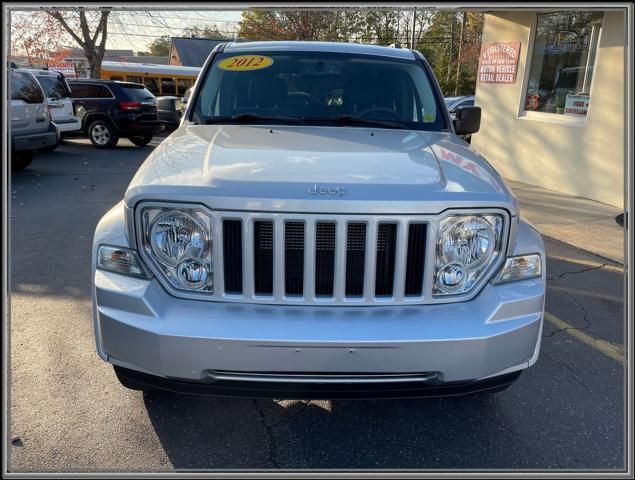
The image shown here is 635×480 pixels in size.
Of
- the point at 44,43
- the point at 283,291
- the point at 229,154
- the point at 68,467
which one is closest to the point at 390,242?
the point at 283,291

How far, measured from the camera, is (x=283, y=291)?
85.4 inches

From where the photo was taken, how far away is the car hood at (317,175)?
2.09 metres

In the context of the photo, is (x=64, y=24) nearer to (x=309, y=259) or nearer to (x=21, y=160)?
(x=21, y=160)

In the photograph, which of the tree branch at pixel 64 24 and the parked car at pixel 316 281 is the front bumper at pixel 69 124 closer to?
the tree branch at pixel 64 24

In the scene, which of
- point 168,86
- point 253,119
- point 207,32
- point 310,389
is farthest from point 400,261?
point 207,32

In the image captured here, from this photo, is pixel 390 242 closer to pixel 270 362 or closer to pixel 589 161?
pixel 270 362

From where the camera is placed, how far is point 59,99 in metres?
13.1

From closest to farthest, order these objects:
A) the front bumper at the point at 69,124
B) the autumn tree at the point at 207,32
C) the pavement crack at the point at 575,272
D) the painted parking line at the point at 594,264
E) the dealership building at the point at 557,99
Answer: the pavement crack at the point at 575,272 < the painted parking line at the point at 594,264 < the dealership building at the point at 557,99 < the front bumper at the point at 69,124 < the autumn tree at the point at 207,32

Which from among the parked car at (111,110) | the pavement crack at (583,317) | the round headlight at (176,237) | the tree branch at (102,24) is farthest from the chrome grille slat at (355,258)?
the tree branch at (102,24)

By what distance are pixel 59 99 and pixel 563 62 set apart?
11.8 metres

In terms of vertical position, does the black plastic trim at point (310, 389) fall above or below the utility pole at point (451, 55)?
below

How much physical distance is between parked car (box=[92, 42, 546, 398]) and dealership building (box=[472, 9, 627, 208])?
6417 millimetres

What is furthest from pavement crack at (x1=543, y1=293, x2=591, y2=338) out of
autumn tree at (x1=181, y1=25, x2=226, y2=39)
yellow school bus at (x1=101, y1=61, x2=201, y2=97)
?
autumn tree at (x1=181, y1=25, x2=226, y2=39)

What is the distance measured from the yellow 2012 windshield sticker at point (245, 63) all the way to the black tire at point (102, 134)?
1171 centimetres
